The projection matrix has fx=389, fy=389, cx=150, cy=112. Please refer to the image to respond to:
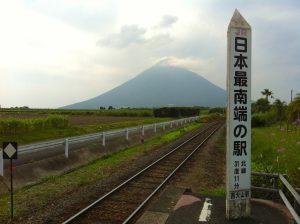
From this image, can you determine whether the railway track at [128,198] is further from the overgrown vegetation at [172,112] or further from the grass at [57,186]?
the overgrown vegetation at [172,112]

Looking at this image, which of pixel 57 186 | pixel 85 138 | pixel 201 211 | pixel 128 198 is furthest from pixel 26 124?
pixel 201 211

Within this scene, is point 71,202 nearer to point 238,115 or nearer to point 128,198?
point 128,198

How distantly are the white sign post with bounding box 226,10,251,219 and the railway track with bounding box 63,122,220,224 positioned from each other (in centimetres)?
243

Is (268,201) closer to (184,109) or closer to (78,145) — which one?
(78,145)

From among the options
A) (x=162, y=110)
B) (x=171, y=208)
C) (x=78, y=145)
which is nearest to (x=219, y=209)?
(x=171, y=208)

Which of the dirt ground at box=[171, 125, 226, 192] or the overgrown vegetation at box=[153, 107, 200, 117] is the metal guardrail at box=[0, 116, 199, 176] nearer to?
the dirt ground at box=[171, 125, 226, 192]

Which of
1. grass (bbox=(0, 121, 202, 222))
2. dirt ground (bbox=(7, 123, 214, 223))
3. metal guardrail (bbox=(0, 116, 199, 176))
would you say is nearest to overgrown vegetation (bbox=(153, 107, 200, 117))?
metal guardrail (bbox=(0, 116, 199, 176))

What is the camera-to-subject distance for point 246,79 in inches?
333

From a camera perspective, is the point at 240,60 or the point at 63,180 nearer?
the point at 240,60

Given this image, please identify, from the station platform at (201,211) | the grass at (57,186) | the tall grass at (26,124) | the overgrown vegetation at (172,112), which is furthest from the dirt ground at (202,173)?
the overgrown vegetation at (172,112)

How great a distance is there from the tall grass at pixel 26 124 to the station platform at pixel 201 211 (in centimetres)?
1808

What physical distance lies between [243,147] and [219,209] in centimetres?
175

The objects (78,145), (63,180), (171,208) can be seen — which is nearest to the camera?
(171,208)

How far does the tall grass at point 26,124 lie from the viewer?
25828mm
